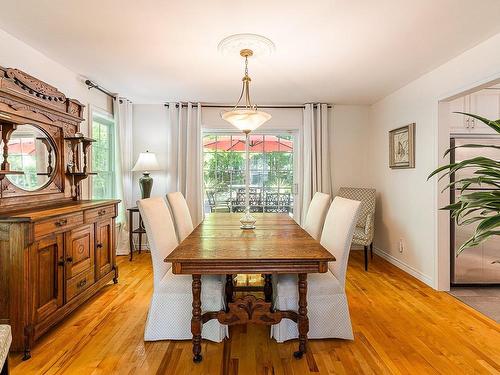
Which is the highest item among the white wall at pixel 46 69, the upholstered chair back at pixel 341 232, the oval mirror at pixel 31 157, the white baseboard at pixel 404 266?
the white wall at pixel 46 69

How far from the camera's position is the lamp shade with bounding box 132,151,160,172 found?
4.40 m

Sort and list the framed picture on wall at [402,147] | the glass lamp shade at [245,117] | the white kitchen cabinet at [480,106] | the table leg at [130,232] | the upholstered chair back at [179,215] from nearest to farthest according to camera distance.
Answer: the glass lamp shade at [245,117] → the upholstered chair back at [179,215] → the white kitchen cabinet at [480,106] → the framed picture on wall at [402,147] → the table leg at [130,232]

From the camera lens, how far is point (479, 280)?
3.29 metres

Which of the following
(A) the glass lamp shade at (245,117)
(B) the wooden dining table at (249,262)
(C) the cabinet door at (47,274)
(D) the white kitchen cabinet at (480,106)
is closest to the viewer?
(B) the wooden dining table at (249,262)

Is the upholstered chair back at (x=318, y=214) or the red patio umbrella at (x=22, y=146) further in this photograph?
the upholstered chair back at (x=318, y=214)

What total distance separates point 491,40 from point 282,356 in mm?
3009

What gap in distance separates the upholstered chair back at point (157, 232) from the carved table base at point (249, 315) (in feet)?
1.32

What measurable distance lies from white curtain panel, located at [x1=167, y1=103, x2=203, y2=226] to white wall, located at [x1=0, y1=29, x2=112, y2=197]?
3.50ft

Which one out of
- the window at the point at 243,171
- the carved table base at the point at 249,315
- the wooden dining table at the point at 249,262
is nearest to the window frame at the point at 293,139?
the window at the point at 243,171

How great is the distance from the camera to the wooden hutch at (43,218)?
2.00 m

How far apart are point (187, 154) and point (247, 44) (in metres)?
2.39

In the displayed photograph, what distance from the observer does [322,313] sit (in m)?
2.17

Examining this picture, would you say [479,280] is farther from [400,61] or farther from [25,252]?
[25,252]

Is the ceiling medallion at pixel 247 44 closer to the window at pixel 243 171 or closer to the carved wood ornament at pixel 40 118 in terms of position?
the carved wood ornament at pixel 40 118
